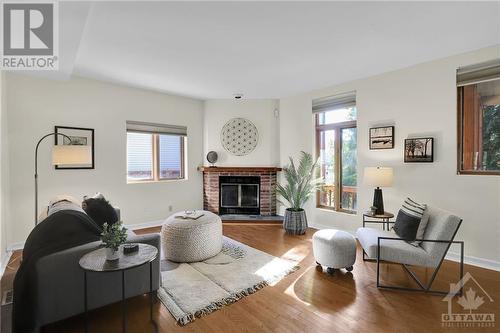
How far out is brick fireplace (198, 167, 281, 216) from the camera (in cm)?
551

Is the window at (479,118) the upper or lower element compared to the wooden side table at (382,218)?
upper

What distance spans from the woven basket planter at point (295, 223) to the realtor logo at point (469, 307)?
2.17 metres

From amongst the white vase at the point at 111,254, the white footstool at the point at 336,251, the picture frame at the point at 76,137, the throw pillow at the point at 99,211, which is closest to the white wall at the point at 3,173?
the picture frame at the point at 76,137

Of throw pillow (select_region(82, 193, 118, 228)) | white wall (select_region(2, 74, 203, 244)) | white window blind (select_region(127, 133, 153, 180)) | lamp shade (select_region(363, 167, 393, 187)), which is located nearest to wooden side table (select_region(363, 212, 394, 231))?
lamp shade (select_region(363, 167, 393, 187))

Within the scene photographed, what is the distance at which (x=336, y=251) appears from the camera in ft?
9.23

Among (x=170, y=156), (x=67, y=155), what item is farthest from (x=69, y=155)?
(x=170, y=156)

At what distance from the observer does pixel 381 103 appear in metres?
3.97

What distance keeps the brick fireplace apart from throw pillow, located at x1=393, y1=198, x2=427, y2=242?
2.87 metres

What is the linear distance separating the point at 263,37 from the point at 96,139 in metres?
3.34

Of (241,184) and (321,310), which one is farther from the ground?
(241,184)

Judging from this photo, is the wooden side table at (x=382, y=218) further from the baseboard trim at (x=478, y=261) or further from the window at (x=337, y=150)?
the baseboard trim at (x=478, y=261)

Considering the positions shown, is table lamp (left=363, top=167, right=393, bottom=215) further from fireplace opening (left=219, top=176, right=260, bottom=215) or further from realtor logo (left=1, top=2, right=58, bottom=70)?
realtor logo (left=1, top=2, right=58, bottom=70)

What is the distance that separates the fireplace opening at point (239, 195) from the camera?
18.6 ft

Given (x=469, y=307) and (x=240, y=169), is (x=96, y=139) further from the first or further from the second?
(x=469, y=307)
